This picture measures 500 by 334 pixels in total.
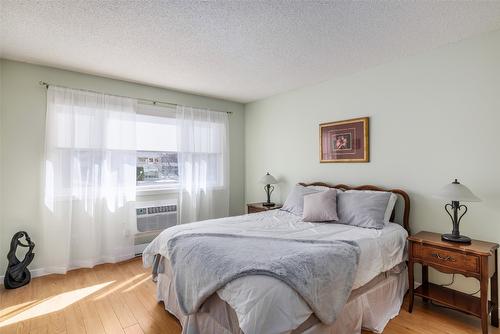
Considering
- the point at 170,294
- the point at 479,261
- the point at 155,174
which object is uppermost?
the point at 155,174

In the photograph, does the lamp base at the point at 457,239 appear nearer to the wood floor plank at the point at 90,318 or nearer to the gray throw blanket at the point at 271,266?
the gray throw blanket at the point at 271,266

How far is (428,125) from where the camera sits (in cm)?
258

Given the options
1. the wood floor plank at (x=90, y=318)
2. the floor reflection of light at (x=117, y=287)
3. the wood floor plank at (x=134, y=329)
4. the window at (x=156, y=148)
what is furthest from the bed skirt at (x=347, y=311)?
the window at (x=156, y=148)

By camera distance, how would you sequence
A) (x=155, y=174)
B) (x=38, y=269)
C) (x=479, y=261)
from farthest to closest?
(x=155, y=174)
(x=38, y=269)
(x=479, y=261)

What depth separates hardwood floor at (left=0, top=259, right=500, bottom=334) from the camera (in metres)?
2.04

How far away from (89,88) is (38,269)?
227 cm

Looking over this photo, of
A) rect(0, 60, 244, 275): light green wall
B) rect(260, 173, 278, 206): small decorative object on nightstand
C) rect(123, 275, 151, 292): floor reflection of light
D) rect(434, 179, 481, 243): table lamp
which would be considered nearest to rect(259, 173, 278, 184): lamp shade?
rect(260, 173, 278, 206): small decorative object on nightstand

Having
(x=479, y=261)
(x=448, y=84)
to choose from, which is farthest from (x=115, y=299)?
(x=448, y=84)

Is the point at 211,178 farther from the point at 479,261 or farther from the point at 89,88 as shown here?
the point at 479,261

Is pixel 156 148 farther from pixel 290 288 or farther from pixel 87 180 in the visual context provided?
pixel 290 288

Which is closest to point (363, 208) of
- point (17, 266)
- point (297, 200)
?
point (297, 200)

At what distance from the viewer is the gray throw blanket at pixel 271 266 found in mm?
1499

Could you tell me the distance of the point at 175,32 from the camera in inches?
88.4

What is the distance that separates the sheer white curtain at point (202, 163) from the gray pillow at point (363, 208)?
2174 mm
